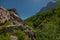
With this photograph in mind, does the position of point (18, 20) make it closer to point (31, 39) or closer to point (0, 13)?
point (0, 13)

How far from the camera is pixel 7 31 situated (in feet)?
219

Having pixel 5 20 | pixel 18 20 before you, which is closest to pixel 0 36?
pixel 5 20

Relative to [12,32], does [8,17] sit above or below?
above

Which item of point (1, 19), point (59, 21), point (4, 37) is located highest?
point (59, 21)

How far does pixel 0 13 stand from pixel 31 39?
17.9m

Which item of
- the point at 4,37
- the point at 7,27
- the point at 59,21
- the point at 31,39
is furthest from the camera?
the point at 59,21

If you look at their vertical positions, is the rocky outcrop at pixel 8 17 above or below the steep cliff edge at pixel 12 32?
above

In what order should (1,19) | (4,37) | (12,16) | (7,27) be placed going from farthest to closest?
1. (12,16)
2. (1,19)
3. (7,27)
4. (4,37)

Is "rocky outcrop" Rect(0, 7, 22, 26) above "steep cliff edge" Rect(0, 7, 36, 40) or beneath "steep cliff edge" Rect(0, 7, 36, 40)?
above

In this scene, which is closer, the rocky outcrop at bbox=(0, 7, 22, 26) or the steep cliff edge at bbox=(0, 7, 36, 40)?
the steep cliff edge at bbox=(0, 7, 36, 40)

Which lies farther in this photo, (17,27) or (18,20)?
(18,20)

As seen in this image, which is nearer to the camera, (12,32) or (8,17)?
(12,32)

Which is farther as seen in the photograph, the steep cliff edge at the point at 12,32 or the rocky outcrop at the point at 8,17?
the rocky outcrop at the point at 8,17

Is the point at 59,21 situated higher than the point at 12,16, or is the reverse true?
the point at 59,21
